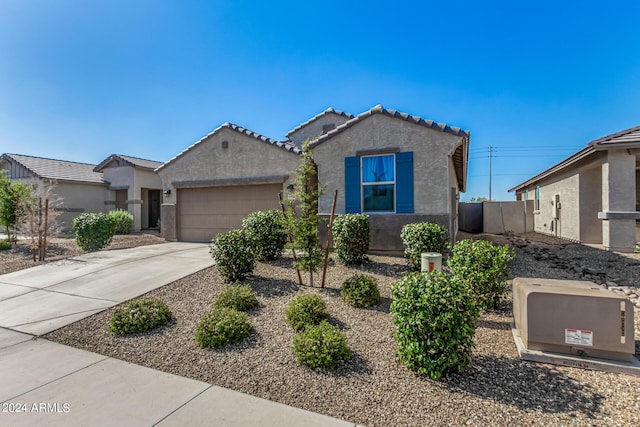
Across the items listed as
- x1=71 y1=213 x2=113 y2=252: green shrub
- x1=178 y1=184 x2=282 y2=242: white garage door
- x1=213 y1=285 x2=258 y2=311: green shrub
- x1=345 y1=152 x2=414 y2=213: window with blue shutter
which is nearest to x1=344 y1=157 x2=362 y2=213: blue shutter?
x1=345 y1=152 x2=414 y2=213: window with blue shutter

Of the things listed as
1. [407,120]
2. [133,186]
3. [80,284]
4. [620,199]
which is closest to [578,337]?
[407,120]

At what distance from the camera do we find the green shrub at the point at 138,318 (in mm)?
4387

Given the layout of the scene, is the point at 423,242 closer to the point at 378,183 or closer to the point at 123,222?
the point at 378,183

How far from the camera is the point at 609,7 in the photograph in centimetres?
847

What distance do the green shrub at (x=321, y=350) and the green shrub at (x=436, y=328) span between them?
2.30 ft

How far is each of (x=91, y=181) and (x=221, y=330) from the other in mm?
A: 19212

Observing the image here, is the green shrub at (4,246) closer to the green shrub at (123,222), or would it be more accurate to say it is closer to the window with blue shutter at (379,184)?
the green shrub at (123,222)

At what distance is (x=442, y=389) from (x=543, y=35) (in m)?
12.2

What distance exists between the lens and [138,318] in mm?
4473

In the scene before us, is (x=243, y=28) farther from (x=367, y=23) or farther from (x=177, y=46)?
(x=367, y=23)

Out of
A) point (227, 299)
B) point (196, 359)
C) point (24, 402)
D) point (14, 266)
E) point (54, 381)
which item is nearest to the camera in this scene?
point (24, 402)

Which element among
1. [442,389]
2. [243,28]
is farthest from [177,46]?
[442,389]

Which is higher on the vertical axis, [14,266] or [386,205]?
[386,205]

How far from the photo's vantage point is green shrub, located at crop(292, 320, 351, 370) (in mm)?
3324
